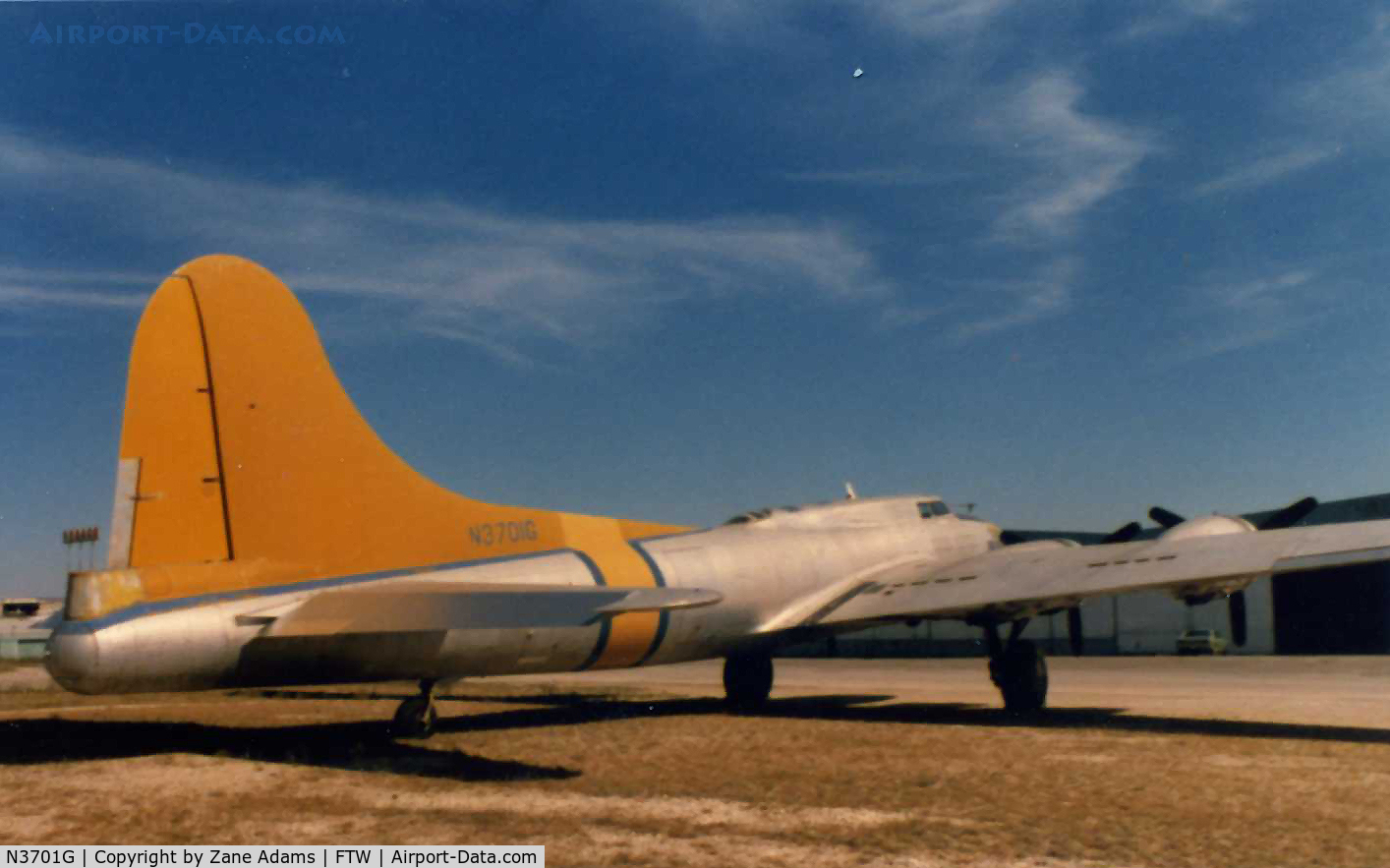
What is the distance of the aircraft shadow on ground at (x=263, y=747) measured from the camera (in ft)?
46.9

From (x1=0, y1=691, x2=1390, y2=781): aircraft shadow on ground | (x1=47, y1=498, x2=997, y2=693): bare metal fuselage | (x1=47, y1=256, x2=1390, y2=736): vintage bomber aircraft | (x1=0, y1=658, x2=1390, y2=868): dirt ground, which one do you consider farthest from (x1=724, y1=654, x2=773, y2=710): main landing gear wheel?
(x1=47, y1=256, x2=1390, y2=736): vintage bomber aircraft

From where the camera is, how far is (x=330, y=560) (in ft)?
49.0

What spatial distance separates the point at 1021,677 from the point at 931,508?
5506mm

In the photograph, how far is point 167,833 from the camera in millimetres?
10156

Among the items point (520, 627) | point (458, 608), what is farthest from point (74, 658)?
point (520, 627)

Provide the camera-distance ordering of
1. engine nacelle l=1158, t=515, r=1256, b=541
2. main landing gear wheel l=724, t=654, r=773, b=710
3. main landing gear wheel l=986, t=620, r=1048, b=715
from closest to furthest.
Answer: engine nacelle l=1158, t=515, r=1256, b=541
main landing gear wheel l=986, t=620, r=1048, b=715
main landing gear wheel l=724, t=654, r=773, b=710

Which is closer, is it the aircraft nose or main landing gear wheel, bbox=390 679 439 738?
the aircraft nose

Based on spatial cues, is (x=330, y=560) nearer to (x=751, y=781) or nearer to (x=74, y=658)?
(x=74, y=658)

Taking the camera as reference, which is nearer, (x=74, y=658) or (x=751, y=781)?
(x=74, y=658)

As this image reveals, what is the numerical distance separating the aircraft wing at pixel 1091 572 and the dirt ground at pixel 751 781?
6.50 ft

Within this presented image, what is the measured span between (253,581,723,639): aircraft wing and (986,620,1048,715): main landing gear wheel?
423 inches

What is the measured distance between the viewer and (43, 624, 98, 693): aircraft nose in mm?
12680

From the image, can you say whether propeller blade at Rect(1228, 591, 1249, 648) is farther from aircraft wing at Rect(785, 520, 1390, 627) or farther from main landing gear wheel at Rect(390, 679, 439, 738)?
main landing gear wheel at Rect(390, 679, 439, 738)

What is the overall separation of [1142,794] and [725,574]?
375 inches
